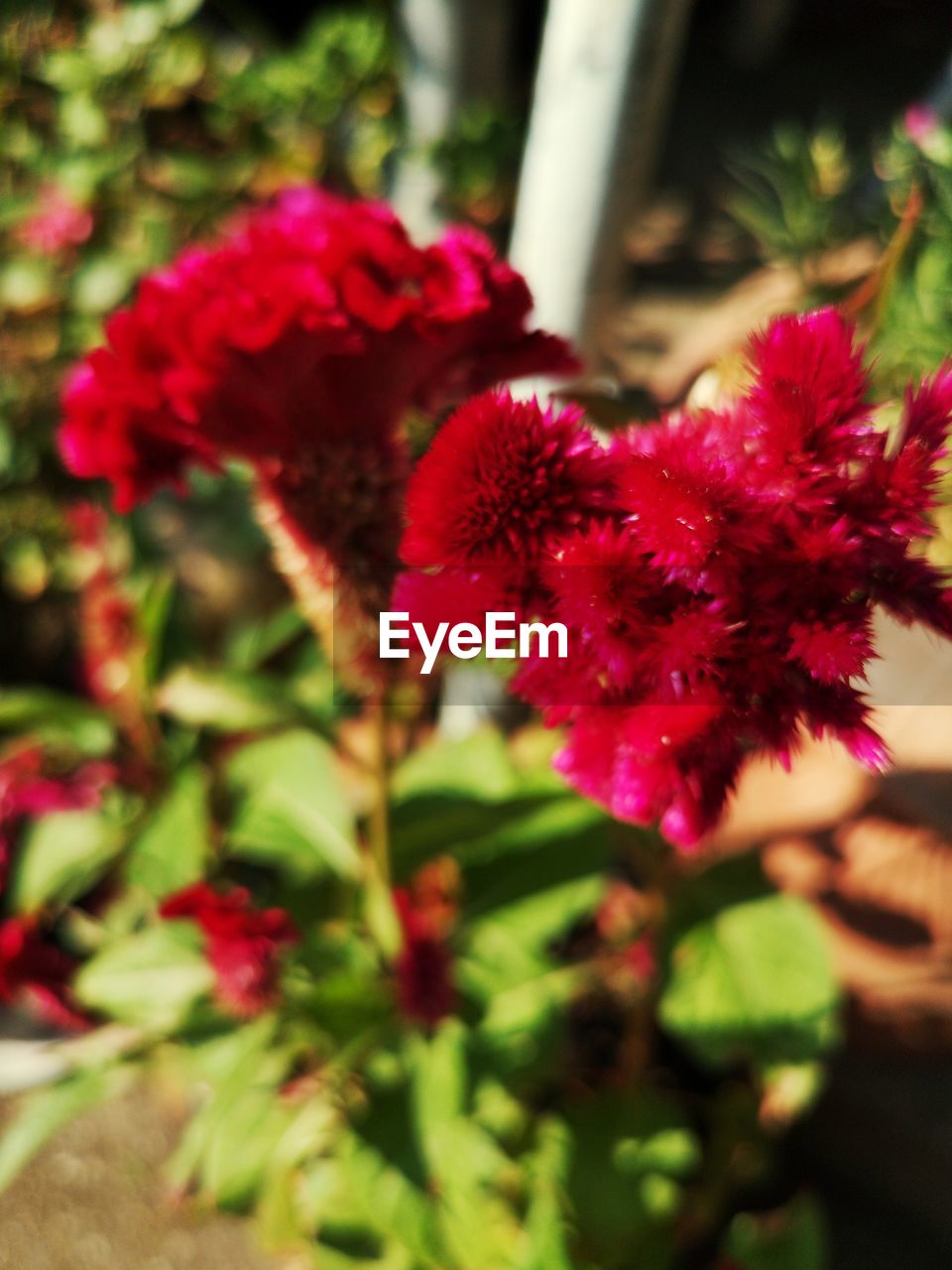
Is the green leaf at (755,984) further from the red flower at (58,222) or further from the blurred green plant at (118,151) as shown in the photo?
the red flower at (58,222)

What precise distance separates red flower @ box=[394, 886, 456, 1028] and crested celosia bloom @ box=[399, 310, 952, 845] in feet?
1.42

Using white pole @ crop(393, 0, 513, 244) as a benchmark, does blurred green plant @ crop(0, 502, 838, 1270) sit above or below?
below

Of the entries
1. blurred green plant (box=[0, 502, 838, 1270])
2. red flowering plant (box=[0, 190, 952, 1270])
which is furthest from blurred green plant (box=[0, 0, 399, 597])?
blurred green plant (box=[0, 502, 838, 1270])

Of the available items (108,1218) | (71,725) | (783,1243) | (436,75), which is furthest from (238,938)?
(436,75)

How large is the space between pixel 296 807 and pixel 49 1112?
1.01 feet

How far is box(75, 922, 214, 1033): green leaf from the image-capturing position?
2.83 feet

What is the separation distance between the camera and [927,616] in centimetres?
41

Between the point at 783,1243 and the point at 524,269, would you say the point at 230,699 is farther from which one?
the point at 783,1243

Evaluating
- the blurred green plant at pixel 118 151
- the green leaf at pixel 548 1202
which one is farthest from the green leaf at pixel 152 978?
the blurred green plant at pixel 118 151

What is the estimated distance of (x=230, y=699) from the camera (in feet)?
2.44

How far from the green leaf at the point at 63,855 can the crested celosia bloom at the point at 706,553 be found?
2.24 feet

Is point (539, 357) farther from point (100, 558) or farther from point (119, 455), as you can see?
point (100, 558)

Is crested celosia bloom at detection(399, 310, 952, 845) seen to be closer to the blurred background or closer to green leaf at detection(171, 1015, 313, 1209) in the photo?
the blurred background

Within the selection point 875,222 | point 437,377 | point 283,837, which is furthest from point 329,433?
point 875,222
